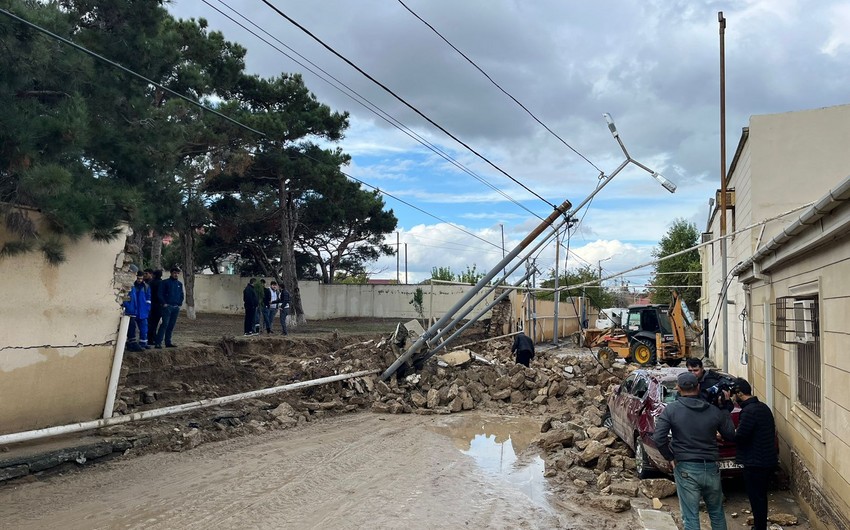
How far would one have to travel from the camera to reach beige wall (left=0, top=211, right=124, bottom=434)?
886cm

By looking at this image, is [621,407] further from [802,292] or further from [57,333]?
[57,333]

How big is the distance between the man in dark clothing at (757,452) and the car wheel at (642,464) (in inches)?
73.1

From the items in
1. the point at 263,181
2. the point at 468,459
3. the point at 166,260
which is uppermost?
the point at 263,181

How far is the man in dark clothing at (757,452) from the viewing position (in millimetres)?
6637

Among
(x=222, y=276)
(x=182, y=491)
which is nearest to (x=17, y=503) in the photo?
(x=182, y=491)

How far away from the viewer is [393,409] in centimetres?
1449

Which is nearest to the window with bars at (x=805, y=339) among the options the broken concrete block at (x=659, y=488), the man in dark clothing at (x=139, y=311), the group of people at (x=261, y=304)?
the broken concrete block at (x=659, y=488)

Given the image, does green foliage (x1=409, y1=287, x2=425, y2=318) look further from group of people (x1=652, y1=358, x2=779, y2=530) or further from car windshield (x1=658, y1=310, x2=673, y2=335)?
group of people (x1=652, y1=358, x2=779, y2=530)

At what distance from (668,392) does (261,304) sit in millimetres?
14460

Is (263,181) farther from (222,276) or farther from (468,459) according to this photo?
(468,459)

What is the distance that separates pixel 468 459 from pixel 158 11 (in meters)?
9.79

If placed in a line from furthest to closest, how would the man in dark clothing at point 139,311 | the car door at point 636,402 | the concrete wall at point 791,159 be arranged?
the concrete wall at point 791,159, the man in dark clothing at point 139,311, the car door at point 636,402

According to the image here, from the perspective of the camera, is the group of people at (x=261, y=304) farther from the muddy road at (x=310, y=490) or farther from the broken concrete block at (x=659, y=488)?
the broken concrete block at (x=659, y=488)

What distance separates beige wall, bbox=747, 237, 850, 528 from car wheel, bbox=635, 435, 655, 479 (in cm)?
169
